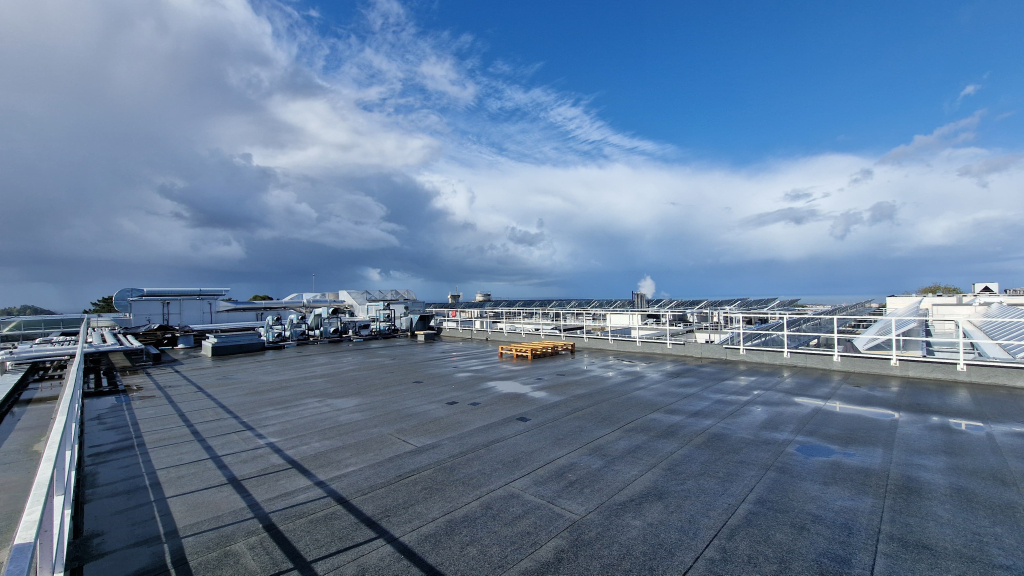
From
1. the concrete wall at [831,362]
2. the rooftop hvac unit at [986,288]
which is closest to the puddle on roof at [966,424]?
the concrete wall at [831,362]

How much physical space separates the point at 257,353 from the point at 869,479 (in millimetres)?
20286

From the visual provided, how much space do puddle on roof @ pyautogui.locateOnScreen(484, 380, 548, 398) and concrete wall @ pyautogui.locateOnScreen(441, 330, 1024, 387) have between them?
669 cm

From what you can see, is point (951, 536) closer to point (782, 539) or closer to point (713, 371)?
point (782, 539)

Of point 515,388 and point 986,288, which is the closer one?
point 515,388

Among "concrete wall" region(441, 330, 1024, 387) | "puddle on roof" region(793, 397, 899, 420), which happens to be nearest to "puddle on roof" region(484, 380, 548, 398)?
"puddle on roof" region(793, 397, 899, 420)

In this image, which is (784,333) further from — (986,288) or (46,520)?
(986,288)

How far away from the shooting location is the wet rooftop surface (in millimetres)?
3520

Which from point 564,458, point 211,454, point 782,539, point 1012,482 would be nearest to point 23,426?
point 211,454

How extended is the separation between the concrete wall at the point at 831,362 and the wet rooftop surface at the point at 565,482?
1.96ft

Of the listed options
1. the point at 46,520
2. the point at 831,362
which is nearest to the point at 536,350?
the point at 831,362

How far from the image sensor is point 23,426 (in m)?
7.61

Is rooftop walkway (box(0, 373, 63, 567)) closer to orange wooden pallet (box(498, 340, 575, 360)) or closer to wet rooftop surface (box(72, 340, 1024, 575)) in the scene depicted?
wet rooftop surface (box(72, 340, 1024, 575))

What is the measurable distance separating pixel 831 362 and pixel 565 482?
32.9ft

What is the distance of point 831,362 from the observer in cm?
1119
